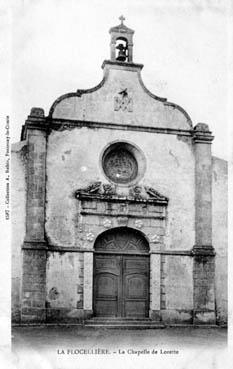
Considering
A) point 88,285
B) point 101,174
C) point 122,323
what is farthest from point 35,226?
point 122,323

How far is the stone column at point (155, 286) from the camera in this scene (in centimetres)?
1386

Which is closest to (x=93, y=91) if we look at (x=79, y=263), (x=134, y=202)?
(x=134, y=202)

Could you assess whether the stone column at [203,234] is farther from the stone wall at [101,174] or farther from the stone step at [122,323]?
the stone step at [122,323]

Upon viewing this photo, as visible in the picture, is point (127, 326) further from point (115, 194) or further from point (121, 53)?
point (121, 53)

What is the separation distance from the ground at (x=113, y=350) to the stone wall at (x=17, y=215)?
1.02 metres

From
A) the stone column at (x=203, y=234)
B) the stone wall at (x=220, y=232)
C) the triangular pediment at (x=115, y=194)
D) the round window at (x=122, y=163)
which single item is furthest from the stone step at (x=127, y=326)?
the round window at (x=122, y=163)

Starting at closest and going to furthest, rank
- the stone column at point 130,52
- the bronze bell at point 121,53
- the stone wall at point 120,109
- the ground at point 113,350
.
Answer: the ground at point 113,350 < the stone wall at point 120,109 < the stone column at point 130,52 < the bronze bell at point 121,53

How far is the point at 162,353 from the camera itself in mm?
10203

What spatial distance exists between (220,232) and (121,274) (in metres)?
2.79

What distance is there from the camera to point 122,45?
14.9 meters

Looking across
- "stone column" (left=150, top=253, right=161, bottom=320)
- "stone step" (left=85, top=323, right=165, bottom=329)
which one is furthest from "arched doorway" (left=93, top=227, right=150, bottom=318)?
"stone step" (left=85, top=323, right=165, bottom=329)

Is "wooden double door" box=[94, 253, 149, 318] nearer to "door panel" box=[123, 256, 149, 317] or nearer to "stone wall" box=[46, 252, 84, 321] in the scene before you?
"door panel" box=[123, 256, 149, 317]

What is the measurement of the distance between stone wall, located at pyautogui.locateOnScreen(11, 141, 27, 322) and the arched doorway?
1931mm

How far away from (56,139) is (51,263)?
3034 millimetres
